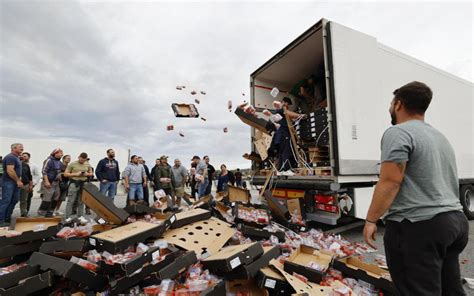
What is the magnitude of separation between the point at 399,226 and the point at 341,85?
2.57 m

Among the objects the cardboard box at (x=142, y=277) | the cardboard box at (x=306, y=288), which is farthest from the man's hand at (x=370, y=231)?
the cardboard box at (x=142, y=277)

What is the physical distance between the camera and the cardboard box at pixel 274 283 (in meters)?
1.96

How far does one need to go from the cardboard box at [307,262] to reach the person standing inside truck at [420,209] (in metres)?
0.84

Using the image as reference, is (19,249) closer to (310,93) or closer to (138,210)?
(138,210)

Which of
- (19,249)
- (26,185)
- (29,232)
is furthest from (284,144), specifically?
(26,185)

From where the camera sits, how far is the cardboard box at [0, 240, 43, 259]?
2.34m

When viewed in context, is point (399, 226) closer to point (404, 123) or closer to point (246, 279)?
point (404, 123)

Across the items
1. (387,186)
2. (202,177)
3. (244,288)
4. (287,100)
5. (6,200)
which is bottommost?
(244,288)

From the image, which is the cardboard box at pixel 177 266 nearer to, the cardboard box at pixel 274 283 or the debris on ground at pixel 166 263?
the debris on ground at pixel 166 263

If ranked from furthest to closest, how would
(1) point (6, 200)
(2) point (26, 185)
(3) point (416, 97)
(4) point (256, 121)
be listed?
(2) point (26, 185) < (1) point (6, 200) < (4) point (256, 121) < (3) point (416, 97)

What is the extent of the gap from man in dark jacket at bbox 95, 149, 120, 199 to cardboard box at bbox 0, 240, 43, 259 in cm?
411

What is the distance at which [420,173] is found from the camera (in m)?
1.41

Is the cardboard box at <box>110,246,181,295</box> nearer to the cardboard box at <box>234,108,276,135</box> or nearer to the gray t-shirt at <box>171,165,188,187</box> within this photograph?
the cardboard box at <box>234,108,276,135</box>

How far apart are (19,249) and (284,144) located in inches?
152
